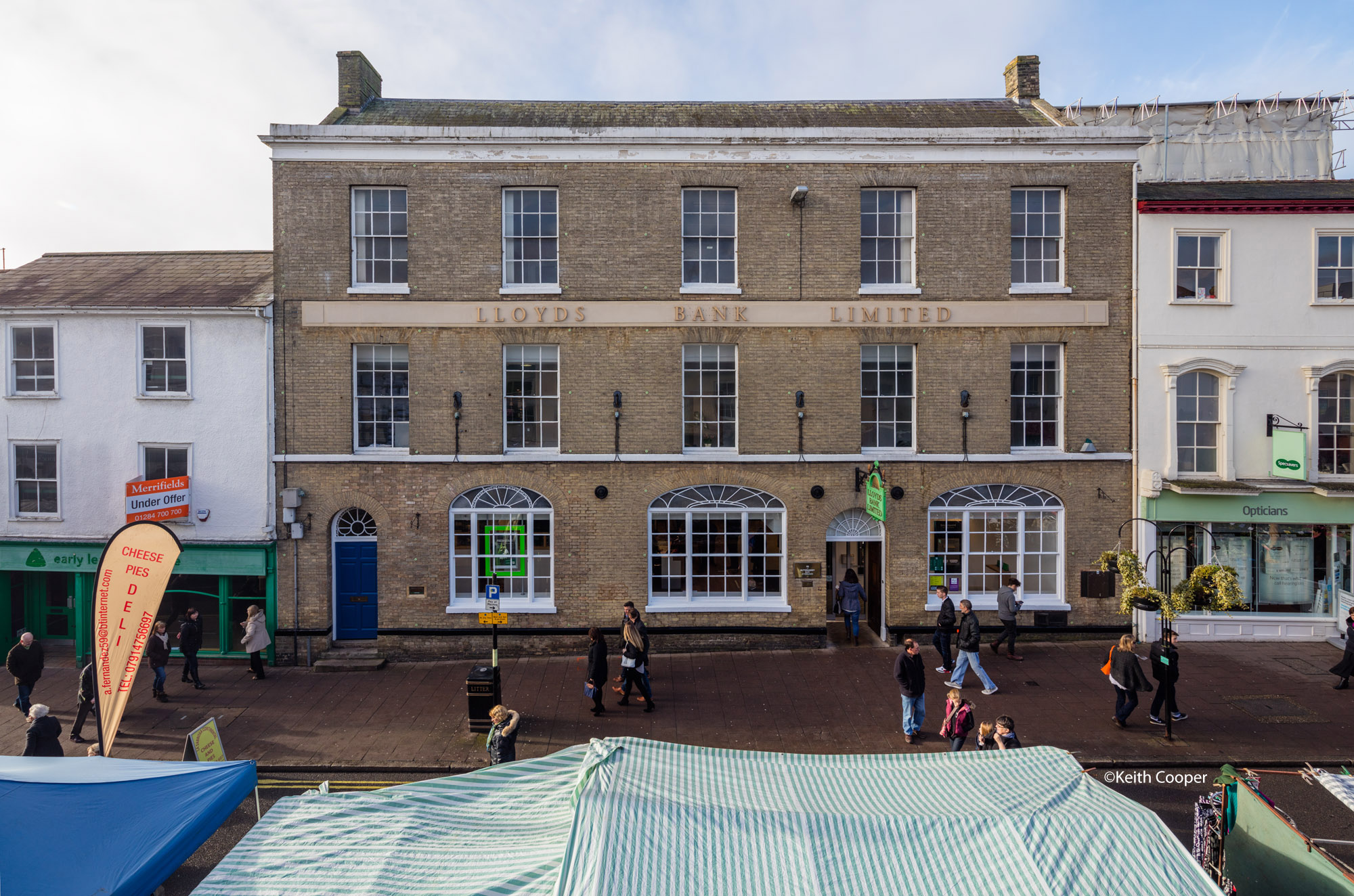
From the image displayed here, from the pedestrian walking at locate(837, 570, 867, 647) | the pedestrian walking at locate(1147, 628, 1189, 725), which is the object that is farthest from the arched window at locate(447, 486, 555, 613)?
the pedestrian walking at locate(1147, 628, 1189, 725)

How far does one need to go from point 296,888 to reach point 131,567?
737 centimetres

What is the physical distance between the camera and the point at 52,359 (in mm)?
15273

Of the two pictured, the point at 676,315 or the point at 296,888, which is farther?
the point at 676,315

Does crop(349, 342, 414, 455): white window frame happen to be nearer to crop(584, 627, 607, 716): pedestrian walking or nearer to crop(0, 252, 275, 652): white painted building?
crop(0, 252, 275, 652): white painted building

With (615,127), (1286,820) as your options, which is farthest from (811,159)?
(1286,820)

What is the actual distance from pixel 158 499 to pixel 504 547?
7.12 m

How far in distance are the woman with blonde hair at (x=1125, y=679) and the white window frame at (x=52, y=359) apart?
21.5 meters

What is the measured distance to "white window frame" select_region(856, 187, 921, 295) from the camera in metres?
15.4

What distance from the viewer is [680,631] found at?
603 inches

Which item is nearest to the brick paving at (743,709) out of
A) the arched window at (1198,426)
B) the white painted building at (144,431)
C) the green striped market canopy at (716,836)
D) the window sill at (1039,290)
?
the white painted building at (144,431)

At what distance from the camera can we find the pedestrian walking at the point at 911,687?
1062 cm

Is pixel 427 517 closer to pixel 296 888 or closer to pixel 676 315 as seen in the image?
pixel 676 315

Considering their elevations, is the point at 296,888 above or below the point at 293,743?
above

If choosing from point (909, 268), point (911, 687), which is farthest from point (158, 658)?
point (909, 268)
